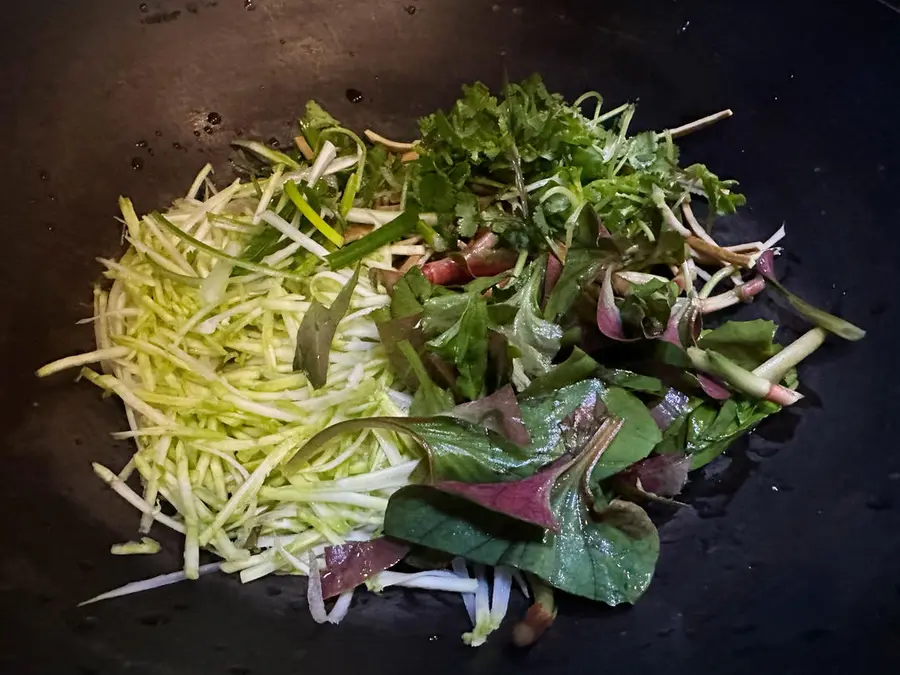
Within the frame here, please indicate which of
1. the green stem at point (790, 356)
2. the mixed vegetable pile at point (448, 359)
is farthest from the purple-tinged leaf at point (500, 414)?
the green stem at point (790, 356)

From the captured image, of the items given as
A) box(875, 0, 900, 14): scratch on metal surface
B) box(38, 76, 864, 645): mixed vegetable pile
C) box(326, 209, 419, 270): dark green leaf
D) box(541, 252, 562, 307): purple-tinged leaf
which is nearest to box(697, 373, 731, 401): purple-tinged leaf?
box(38, 76, 864, 645): mixed vegetable pile

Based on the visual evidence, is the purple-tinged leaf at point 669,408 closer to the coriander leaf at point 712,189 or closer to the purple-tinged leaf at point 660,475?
the purple-tinged leaf at point 660,475

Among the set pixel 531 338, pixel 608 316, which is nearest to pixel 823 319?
pixel 608 316

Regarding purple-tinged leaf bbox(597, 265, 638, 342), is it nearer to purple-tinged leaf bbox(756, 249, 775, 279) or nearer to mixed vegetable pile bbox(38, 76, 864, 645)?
mixed vegetable pile bbox(38, 76, 864, 645)

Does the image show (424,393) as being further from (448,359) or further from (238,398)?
(238,398)

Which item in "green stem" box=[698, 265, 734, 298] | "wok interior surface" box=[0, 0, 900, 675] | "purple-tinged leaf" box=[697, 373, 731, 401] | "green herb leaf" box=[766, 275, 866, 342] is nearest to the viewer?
"wok interior surface" box=[0, 0, 900, 675]

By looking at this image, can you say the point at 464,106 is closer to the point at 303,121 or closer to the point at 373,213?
the point at 373,213

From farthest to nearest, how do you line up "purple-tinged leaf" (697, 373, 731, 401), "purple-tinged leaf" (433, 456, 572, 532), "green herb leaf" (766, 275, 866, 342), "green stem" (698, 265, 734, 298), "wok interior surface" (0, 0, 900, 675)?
"green stem" (698, 265, 734, 298)
"green herb leaf" (766, 275, 866, 342)
"purple-tinged leaf" (697, 373, 731, 401)
"wok interior surface" (0, 0, 900, 675)
"purple-tinged leaf" (433, 456, 572, 532)
